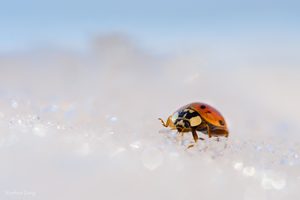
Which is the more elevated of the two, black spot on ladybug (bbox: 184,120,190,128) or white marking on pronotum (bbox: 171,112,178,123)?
white marking on pronotum (bbox: 171,112,178,123)

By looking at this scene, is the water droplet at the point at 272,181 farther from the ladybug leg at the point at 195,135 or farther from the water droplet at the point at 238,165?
the ladybug leg at the point at 195,135

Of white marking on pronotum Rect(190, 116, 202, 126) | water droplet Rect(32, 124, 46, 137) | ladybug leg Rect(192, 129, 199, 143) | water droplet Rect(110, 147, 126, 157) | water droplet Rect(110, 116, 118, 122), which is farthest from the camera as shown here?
white marking on pronotum Rect(190, 116, 202, 126)

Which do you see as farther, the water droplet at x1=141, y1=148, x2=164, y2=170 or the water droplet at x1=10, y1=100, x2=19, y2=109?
the water droplet at x1=10, y1=100, x2=19, y2=109

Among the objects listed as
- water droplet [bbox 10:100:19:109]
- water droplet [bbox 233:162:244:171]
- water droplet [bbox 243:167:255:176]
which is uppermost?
water droplet [bbox 10:100:19:109]

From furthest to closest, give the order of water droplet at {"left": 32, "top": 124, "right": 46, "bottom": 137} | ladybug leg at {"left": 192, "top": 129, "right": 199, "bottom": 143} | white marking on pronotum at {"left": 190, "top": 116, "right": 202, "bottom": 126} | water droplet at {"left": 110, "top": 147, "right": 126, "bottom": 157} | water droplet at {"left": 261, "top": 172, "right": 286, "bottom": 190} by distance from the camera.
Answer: white marking on pronotum at {"left": 190, "top": 116, "right": 202, "bottom": 126}, ladybug leg at {"left": 192, "top": 129, "right": 199, "bottom": 143}, water droplet at {"left": 32, "top": 124, "right": 46, "bottom": 137}, water droplet at {"left": 110, "top": 147, "right": 126, "bottom": 157}, water droplet at {"left": 261, "top": 172, "right": 286, "bottom": 190}

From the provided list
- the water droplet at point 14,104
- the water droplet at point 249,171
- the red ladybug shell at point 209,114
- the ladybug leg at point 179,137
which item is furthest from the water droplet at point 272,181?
the water droplet at point 14,104

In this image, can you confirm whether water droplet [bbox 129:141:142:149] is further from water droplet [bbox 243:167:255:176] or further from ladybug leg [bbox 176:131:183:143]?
Result: water droplet [bbox 243:167:255:176]

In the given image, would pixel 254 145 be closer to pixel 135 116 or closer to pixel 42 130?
pixel 135 116

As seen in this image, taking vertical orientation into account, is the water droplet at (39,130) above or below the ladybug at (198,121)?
below

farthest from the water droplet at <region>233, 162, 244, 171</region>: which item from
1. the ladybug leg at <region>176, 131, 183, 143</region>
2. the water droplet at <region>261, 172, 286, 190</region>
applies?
the ladybug leg at <region>176, 131, 183, 143</region>
